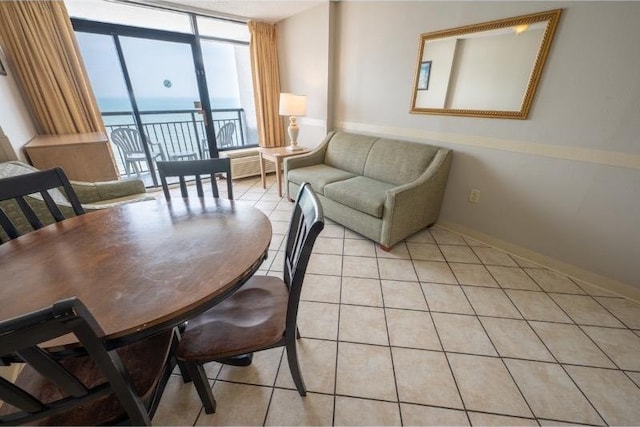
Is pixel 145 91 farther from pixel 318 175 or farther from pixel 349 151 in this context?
pixel 349 151

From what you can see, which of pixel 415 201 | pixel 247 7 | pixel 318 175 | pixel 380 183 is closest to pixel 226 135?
pixel 247 7

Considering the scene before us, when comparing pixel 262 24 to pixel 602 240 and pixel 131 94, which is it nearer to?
pixel 131 94

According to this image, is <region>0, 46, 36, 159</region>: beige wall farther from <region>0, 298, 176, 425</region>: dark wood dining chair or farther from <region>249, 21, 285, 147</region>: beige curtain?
<region>249, 21, 285, 147</region>: beige curtain

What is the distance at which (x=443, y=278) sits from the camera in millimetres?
1933

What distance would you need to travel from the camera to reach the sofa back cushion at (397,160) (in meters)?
2.39

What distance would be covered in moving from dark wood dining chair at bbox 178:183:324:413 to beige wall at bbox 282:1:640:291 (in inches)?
74.5

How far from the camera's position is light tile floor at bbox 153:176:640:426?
1.12 metres

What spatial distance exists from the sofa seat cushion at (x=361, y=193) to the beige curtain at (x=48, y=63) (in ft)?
9.32

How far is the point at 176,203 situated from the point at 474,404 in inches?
72.1

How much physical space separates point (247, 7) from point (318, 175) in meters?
2.30

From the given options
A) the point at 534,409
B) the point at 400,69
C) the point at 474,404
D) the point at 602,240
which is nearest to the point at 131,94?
the point at 400,69

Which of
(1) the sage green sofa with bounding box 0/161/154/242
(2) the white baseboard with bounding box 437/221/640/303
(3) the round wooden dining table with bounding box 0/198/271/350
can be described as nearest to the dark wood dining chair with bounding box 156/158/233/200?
(3) the round wooden dining table with bounding box 0/198/271/350

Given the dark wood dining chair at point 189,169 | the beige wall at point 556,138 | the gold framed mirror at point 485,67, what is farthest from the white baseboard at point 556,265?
the dark wood dining chair at point 189,169

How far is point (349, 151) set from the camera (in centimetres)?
297
